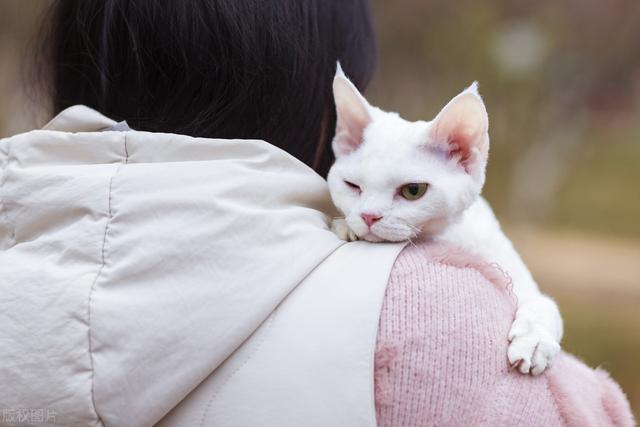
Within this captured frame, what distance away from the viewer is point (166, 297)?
2.15 ft

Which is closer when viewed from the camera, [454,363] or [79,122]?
[454,363]

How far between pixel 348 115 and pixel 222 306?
0.34 meters

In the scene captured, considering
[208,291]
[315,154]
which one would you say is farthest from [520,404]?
[315,154]

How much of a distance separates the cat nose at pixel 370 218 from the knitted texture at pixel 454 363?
0.28 ft

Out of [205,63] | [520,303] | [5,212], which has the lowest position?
[520,303]

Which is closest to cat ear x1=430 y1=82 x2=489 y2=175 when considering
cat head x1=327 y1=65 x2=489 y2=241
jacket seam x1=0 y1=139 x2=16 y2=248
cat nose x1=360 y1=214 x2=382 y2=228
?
cat head x1=327 y1=65 x2=489 y2=241

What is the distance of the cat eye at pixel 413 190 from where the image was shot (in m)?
0.85

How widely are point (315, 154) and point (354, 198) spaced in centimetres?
14

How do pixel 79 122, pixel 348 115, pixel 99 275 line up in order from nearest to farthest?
1. pixel 99 275
2. pixel 79 122
3. pixel 348 115

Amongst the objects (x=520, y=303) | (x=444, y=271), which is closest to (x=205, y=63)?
(x=444, y=271)

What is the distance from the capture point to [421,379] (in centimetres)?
65

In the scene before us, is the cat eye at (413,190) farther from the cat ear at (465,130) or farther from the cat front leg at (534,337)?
the cat front leg at (534,337)

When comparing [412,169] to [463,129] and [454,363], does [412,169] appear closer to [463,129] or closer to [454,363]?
[463,129]

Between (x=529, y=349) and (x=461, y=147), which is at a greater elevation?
(x=461, y=147)
